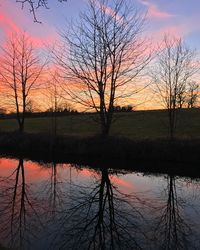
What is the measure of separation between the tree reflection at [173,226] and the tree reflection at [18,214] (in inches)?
133

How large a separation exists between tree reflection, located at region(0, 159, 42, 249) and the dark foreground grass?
298 inches

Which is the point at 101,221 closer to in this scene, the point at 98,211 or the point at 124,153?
the point at 98,211

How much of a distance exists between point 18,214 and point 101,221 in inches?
102

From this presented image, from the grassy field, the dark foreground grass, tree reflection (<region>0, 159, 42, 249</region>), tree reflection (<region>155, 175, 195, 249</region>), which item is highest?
the grassy field

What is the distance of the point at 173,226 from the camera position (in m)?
10.3

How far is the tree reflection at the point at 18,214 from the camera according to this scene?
9.09 metres

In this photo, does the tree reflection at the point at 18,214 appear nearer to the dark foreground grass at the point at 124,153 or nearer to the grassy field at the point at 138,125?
the dark foreground grass at the point at 124,153

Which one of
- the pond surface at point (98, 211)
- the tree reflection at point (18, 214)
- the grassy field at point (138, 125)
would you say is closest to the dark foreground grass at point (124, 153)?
the pond surface at point (98, 211)

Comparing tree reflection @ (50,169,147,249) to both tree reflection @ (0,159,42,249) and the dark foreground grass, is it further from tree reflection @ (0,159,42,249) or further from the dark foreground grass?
the dark foreground grass

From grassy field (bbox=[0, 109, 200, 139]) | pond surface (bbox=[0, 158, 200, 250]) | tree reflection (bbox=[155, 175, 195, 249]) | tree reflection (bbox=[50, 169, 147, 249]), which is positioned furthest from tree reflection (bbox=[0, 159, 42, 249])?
grassy field (bbox=[0, 109, 200, 139])

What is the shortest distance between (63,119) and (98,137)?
3305cm

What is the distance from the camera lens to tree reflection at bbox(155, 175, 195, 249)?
350 inches

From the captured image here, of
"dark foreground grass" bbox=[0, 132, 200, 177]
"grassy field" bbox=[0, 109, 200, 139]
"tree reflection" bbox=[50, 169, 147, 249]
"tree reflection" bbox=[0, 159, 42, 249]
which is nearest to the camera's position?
"tree reflection" bbox=[50, 169, 147, 249]

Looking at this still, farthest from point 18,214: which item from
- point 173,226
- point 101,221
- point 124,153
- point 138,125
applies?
point 138,125
